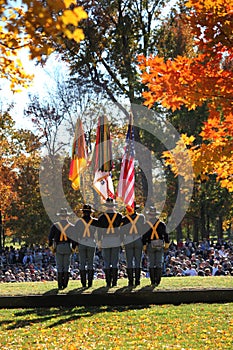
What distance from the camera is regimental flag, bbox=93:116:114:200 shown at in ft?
48.1

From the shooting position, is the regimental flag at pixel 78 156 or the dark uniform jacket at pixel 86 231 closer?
the dark uniform jacket at pixel 86 231

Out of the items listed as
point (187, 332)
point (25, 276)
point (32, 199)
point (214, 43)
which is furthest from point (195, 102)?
point (32, 199)

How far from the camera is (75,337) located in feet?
28.3

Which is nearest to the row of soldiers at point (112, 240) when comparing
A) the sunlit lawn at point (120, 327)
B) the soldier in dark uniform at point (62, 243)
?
the soldier in dark uniform at point (62, 243)

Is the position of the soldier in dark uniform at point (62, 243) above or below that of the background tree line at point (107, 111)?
below

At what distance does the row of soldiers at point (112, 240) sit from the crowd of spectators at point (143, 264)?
4.89 m

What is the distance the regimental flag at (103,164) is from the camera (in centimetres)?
1466

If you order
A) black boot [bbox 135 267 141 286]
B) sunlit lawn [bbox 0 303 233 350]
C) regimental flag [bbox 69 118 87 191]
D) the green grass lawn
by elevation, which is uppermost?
regimental flag [bbox 69 118 87 191]

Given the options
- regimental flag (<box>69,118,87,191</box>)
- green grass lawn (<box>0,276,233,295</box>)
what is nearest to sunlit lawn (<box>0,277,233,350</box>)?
green grass lawn (<box>0,276,233,295</box>)

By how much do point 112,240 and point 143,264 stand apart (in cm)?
1305

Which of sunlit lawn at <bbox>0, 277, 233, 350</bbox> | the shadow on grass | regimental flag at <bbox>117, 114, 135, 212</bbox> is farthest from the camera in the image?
regimental flag at <bbox>117, 114, 135, 212</bbox>

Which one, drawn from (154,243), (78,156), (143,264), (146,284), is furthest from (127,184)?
(143,264)

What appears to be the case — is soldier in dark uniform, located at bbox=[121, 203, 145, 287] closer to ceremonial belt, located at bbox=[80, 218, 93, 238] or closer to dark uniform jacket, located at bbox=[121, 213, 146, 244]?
dark uniform jacket, located at bbox=[121, 213, 146, 244]

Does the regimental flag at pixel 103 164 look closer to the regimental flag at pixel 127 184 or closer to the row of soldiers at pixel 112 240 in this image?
the regimental flag at pixel 127 184
